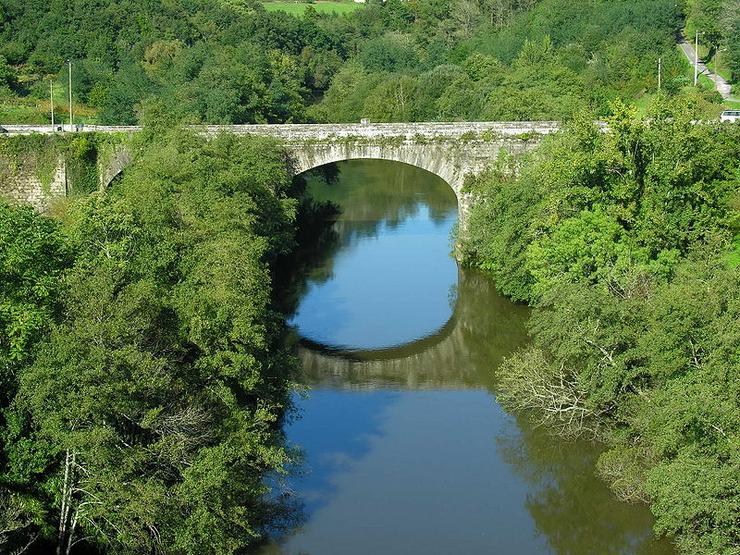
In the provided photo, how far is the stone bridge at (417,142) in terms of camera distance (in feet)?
135

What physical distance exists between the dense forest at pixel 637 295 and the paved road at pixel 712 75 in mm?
25869

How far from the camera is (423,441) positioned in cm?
2595

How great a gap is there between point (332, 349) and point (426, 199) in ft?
83.2

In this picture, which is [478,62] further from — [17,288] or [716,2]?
[17,288]

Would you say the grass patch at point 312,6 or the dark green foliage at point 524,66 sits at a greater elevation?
the grass patch at point 312,6

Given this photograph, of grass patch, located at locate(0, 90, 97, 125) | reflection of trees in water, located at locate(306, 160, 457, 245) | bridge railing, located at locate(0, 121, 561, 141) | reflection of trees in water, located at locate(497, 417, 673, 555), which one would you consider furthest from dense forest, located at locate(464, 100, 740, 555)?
grass patch, located at locate(0, 90, 97, 125)

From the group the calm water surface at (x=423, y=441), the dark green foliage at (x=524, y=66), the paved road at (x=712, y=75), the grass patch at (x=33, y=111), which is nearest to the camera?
the calm water surface at (x=423, y=441)

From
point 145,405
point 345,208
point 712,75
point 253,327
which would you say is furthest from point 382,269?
point 712,75

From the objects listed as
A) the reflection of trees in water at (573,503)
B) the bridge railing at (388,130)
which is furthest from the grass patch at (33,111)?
the reflection of trees in water at (573,503)

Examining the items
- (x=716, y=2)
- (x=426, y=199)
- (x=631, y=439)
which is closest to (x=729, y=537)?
(x=631, y=439)

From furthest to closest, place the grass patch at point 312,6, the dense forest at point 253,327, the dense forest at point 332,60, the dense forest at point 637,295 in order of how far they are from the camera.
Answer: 1. the grass patch at point 312,6
2. the dense forest at point 332,60
3. the dense forest at point 637,295
4. the dense forest at point 253,327

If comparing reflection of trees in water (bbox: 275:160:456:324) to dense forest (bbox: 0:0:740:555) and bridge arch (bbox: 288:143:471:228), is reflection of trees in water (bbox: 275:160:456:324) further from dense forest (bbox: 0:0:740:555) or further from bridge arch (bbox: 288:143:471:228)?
bridge arch (bbox: 288:143:471:228)

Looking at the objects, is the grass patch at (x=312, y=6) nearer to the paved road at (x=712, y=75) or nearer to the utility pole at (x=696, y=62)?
the paved road at (x=712, y=75)

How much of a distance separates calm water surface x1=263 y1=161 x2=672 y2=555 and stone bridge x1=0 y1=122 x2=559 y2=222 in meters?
3.89
